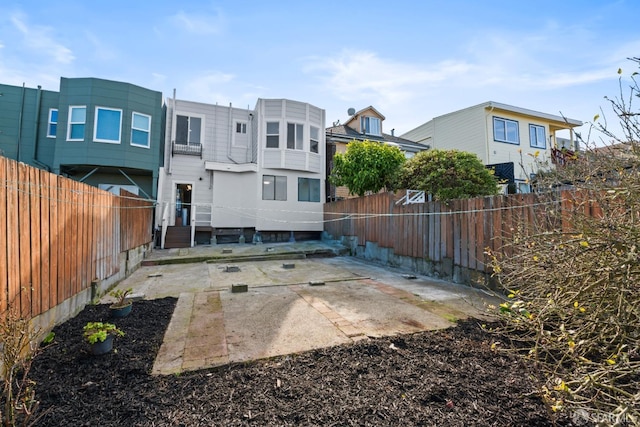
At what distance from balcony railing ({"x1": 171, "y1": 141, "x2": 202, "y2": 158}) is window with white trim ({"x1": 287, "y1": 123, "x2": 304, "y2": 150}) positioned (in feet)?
13.8

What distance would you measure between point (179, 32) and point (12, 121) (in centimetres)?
1104

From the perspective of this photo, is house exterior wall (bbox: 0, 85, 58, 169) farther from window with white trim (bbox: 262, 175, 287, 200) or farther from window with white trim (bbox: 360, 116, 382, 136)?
window with white trim (bbox: 360, 116, 382, 136)

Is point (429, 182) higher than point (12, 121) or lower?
lower

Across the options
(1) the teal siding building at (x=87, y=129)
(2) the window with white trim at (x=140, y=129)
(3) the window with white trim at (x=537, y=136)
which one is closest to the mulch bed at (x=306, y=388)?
(1) the teal siding building at (x=87, y=129)

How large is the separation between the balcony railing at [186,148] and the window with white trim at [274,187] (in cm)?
332

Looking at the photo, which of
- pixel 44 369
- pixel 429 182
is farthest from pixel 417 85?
pixel 44 369

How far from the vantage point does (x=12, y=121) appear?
1159cm

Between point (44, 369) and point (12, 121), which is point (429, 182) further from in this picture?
point (12, 121)

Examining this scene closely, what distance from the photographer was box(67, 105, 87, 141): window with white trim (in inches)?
444

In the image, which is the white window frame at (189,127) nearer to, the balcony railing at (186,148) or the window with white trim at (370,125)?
the balcony railing at (186,148)

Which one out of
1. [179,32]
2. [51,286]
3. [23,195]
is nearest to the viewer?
[23,195]

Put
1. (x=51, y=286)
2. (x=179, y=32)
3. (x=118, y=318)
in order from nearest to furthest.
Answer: (x=51, y=286) → (x=118, y=318) → (x=179, y=32)

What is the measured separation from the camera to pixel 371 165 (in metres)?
10.4

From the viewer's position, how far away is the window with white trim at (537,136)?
52.3 feet
